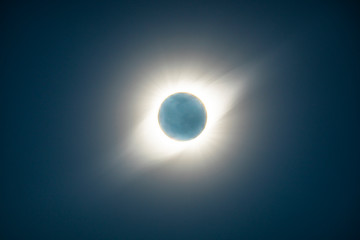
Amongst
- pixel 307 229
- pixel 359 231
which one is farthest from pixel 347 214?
pixel 307 229

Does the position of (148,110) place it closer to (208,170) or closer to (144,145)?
(144,145)

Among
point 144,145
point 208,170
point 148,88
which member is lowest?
point 208,170

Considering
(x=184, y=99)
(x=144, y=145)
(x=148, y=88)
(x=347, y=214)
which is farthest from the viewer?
(x=347, y=214)

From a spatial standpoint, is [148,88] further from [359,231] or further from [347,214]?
[359,231]

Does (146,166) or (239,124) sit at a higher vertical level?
(146,166)

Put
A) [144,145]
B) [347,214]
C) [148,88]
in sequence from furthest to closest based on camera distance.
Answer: [347,214] < [144,145] < [148,88]

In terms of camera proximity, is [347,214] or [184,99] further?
[347,214]
